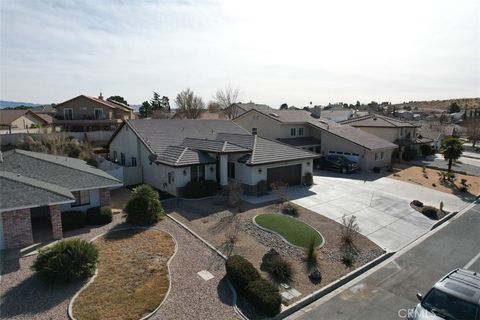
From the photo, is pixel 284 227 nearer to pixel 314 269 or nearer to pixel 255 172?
pixel 314 269

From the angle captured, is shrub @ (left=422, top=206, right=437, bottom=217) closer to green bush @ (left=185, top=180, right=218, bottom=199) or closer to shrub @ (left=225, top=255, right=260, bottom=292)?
green bush @ (left=185, top=180, right=218, bottom=199)

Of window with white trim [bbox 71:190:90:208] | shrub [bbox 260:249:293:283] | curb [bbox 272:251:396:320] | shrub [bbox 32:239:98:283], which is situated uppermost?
window with white trim [bbox 71:190:90:208]

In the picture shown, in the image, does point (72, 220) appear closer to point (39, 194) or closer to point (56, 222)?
point (56, 222)

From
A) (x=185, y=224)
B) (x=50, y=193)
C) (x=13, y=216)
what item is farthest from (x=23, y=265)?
(x=185, y=224)

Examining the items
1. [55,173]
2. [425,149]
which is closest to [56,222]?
[55,173]

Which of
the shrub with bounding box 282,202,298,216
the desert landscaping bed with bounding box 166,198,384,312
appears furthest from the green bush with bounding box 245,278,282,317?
the shrub with bounding box 282,202,298,216
